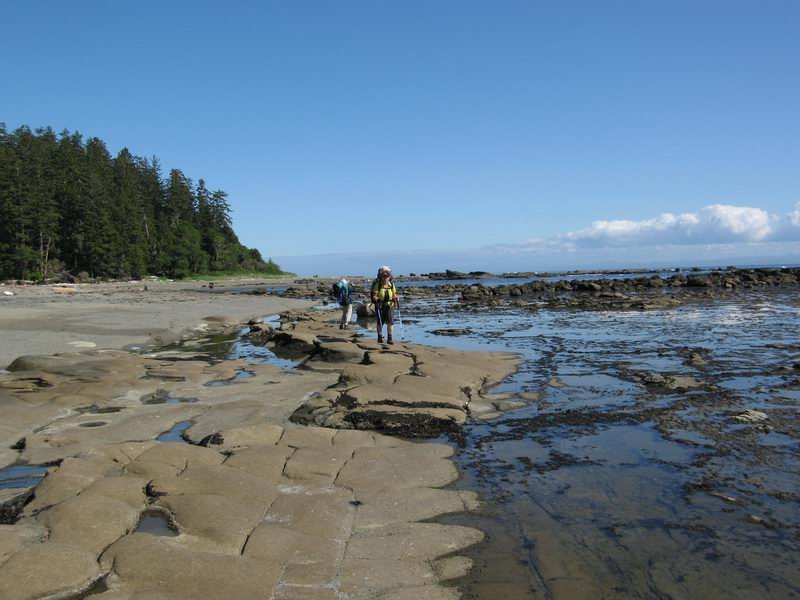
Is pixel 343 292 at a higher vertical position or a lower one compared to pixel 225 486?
higher

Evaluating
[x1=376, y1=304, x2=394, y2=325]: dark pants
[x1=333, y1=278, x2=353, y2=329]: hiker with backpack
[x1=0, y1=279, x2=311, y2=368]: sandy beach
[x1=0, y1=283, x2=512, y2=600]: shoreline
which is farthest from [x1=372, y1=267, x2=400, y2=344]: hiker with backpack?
[x1=0, y1=279, x2=311, y2=368]: sandy beach

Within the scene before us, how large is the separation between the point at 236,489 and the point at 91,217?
268 feet

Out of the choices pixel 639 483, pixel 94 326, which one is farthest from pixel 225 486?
pixel 94 326

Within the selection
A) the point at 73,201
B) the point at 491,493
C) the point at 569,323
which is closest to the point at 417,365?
the point at 491,493

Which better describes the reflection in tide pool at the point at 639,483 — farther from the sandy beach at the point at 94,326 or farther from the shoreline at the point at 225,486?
the sandy beach at the point at 94,326

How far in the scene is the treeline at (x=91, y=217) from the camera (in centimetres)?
7038

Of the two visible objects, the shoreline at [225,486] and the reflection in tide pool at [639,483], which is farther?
the reflection in tide pool at [639,483]

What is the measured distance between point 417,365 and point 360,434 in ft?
15.9

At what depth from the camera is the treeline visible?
7038cm

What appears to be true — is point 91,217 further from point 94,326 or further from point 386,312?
point 386,312

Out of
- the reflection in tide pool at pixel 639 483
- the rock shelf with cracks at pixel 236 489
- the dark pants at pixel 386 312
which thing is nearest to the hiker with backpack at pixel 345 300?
the dark pants at pixel 386 312

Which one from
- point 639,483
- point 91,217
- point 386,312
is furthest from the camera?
point 91,217

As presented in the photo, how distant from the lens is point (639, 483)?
7137 mm

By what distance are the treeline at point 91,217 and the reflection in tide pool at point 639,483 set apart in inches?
2950
